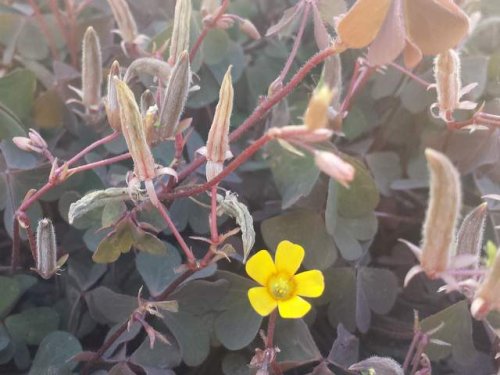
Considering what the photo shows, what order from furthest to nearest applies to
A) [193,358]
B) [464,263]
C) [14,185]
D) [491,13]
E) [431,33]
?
[491,13]
[14,185]
[193,358]
[431,33]
[464,263]

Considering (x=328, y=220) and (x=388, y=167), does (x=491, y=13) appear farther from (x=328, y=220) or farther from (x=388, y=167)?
(x=328, y=220)

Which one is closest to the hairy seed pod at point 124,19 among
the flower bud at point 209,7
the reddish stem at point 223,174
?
the flower bud at point 209,7

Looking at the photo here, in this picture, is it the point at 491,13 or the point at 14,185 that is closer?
the point at 14,185

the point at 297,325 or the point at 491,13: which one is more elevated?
the point at 491,13

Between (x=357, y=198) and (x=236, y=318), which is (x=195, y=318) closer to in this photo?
(x=236, y=318)

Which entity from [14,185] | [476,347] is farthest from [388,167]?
[14,185]

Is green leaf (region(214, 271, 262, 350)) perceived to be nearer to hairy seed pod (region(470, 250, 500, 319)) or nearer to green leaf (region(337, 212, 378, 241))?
green leaf (region(337, 212, 378, 241))

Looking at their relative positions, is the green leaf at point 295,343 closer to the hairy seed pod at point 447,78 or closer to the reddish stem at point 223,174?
the reddish stem at point 223,174

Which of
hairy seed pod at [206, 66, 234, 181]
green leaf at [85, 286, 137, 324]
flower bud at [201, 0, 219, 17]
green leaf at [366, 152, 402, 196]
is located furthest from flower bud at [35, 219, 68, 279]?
green leaf at [366, 152, 402, 196]
